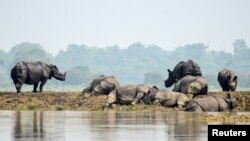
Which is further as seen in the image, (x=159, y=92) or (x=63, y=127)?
(x=159, y=92)

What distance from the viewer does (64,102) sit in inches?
2109

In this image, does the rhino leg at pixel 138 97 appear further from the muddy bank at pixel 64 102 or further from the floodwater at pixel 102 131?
the floodwater at pixel 102 131

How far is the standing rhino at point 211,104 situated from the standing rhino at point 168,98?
81cm

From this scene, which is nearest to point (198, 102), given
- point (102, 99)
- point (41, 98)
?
point (102, 99)

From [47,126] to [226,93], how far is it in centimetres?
2400

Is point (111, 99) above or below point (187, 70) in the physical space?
below

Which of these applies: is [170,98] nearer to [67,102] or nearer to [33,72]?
[67,102]

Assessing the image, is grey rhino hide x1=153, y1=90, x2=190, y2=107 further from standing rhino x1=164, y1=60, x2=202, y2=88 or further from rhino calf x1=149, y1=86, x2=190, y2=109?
standing rhino x1=164, y1=60, x2=202, y2=88

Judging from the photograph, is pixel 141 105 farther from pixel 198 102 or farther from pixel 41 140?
pixel 41 140

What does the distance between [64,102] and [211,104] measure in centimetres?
976

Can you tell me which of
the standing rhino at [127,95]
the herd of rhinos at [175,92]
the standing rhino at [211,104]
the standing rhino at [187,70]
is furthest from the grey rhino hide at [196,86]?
the standing rhino at [187,70]

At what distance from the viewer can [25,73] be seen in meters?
62.8

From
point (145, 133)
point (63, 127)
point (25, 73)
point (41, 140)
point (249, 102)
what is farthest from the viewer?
point (25, 73)

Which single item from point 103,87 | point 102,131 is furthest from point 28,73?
point 102,131
